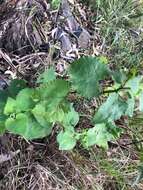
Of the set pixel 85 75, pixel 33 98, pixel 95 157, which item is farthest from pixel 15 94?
pixel 95 157

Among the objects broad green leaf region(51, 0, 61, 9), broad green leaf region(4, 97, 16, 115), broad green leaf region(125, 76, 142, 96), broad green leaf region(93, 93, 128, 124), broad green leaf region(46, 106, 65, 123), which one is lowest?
broad green leaf region(93, 93, 128, 124)

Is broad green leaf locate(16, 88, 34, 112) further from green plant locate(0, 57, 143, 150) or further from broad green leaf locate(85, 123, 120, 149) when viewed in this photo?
broad green leaf locate(85, 123, 120, 149)

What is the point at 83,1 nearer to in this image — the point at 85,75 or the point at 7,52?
the point at 7,52

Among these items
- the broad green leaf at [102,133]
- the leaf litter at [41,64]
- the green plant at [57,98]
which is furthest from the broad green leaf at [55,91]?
the leaf litter at [41,64]

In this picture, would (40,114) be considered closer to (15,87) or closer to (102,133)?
(15,87)

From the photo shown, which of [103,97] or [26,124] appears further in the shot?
[103,97]

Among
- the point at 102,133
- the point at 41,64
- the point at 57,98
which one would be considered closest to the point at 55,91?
the point at 57,98

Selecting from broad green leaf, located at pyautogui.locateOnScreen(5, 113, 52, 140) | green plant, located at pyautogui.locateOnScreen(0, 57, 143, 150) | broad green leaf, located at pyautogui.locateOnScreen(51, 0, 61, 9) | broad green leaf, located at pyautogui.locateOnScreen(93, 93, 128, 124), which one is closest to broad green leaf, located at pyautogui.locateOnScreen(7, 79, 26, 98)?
green plant, located at pyautogui.locateOnScreen(0, 57, 143, 150)
